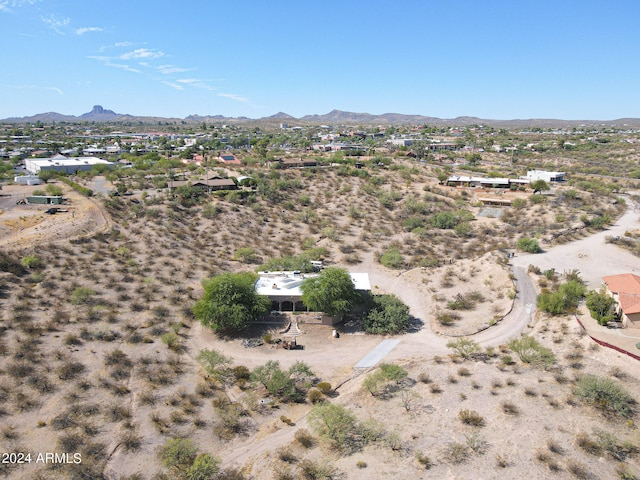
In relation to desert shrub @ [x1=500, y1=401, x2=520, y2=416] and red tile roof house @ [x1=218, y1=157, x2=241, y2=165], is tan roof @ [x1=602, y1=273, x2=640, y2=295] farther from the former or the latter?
red tile roof house @ [x1=218, y1=157, x2=241, y2=165]

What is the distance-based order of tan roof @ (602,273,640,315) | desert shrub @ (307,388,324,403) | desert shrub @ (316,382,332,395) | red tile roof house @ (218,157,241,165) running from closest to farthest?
desert shrub @ (307,388,324,403)
desert shrub @ (316,382,332,395)
tan roof @ (602,273,640,315)
red tile roof house @ (218,157,241,165)

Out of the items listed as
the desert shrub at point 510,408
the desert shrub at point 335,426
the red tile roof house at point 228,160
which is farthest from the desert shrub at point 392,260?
the red tile roof house at point 228,160

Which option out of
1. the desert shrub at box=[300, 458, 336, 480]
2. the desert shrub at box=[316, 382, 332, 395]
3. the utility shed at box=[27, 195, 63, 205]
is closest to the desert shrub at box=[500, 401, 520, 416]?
the desert shrub at box=[316, 382, 332, 395]

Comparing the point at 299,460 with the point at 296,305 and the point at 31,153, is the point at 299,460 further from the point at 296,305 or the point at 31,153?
the point at 31,153

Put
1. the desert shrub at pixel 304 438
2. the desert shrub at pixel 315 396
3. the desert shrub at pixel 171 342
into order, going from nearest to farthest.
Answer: the desert shrub at pixel 304 438, the desert shrub at pixel 315 396, the desert shrub at pixel 171 342

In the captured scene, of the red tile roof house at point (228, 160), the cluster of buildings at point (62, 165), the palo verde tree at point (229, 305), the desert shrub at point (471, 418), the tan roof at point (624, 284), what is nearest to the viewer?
the desert shrub at point (471, 418)

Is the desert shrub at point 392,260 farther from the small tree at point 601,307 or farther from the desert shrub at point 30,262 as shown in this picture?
the desert shrub at point 30,262

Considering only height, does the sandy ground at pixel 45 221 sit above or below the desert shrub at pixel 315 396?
above
